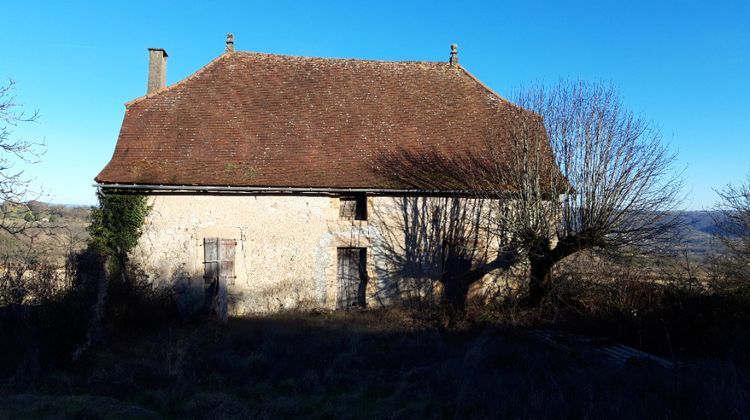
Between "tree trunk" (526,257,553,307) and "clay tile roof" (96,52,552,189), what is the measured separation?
2964 mm

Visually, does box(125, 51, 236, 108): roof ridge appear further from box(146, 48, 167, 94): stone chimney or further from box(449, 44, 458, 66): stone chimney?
box(449, 44, 458, 66): stone chimney

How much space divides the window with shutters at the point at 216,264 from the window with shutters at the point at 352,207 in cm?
254

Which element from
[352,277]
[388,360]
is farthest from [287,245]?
[388,360]

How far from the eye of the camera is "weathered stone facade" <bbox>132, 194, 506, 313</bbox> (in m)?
10.6

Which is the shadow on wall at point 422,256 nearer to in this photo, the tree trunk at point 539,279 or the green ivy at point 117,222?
the tree trunk at point 539,279

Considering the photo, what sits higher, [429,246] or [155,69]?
[155,69]

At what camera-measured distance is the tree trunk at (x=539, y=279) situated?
32.9 feet

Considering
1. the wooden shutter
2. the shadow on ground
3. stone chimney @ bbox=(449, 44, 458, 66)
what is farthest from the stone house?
stone chimney @ bbox=(449, 44, 458, 66)

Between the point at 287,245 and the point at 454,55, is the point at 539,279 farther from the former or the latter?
the point at 454,55

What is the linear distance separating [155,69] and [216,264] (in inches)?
243

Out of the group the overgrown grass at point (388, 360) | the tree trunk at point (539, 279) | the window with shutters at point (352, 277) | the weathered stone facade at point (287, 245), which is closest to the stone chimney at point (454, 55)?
the weathered stone facade at point (287, 245)

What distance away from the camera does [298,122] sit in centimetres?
1255

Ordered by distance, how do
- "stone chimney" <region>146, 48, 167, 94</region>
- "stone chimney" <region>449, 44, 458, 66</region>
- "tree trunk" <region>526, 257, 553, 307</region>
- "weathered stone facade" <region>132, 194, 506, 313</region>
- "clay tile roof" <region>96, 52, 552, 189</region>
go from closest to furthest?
"tree trunk" <region>526, 257, 553, 307</region> → "weathered stone facade" <region>132, 194, 506, 313</region> → "clay tile roof" <region>96, 52, 552, 189</region> → "stone chimney" <region>146, 48, 167, 94</region> → "stone chimney" <region>449, 44, 458, 66</region>

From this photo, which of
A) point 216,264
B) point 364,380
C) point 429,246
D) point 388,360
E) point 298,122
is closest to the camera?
point 364,380
